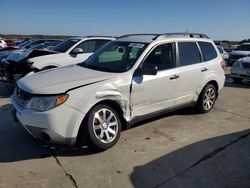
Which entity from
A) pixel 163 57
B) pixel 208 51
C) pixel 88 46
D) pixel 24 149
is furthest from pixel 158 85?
pixel 88 46

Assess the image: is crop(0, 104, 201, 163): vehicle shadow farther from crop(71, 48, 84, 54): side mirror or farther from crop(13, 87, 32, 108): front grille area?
crop(71, 48, 84, 54): side mirror

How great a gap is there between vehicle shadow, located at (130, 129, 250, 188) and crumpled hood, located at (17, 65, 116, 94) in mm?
1459

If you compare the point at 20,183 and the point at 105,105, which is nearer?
the point at 20,183

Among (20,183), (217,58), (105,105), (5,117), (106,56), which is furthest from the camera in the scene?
(217,58)

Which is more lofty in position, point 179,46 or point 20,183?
point 179,46

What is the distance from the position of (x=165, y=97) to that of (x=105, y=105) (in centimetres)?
140

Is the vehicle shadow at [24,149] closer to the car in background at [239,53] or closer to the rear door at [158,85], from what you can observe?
the rear door at [158,85]

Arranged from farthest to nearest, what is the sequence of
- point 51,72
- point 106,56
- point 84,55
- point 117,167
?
point 84,55, point 106,56, point 51,72, point 117,167

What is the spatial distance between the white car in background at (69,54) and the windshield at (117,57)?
3161mm

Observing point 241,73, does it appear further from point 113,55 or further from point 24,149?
point 24,149

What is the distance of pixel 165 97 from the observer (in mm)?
5629

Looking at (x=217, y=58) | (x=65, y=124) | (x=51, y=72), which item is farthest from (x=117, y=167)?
(x=217, y=58)

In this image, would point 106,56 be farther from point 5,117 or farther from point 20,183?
point 20,183

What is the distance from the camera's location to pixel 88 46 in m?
9.76
